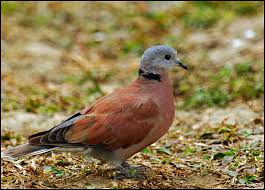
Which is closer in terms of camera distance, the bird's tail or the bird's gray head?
the bird's tail

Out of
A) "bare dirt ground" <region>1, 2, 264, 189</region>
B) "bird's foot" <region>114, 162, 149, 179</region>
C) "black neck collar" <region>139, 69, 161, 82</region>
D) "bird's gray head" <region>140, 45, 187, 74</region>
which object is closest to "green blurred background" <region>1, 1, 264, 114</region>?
"bare dirt ground" <region>1, 2, 264, 189</region>

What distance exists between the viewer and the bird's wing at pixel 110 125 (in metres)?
4.78

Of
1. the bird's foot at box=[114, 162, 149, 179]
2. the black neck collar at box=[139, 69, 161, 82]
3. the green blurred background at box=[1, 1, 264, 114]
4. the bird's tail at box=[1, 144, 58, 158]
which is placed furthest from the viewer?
the green blurred background at box=[1, 1, 264, 114]

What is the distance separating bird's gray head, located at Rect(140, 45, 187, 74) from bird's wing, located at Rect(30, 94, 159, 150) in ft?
1.24

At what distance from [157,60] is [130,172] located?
2.92ft

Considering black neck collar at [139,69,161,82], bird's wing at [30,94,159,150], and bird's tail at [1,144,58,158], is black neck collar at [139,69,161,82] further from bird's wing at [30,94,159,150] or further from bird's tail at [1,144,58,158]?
bird's tail at [1,144,58,158]

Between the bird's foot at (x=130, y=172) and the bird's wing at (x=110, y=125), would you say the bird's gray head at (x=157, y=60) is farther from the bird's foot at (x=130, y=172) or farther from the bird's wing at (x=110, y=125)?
the bird's foot at (x=130, y=172)

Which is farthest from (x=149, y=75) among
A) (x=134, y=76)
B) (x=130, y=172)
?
(x=134, y=76)

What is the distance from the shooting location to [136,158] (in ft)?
18.9

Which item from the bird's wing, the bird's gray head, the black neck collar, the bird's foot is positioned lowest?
the bird's foot

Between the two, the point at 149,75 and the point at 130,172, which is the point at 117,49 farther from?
the point at 130,172

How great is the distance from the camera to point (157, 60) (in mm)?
5293

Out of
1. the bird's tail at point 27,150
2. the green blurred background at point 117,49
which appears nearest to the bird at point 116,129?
the bird's tail at point 27,150

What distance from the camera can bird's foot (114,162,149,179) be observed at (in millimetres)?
4914
